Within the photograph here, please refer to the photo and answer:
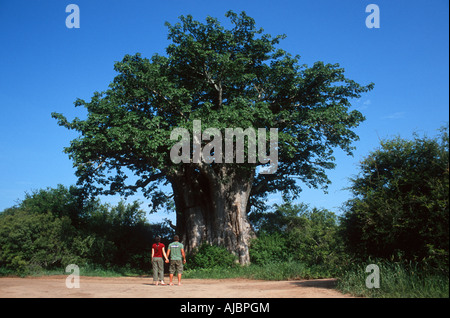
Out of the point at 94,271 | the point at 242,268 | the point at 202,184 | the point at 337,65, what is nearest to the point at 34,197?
the point at 94,271

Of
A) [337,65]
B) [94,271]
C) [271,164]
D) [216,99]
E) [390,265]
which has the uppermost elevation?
[337,65]

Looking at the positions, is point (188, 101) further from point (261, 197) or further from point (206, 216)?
point (261, 197)

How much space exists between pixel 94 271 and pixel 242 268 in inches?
293

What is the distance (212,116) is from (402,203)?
871 centimetres

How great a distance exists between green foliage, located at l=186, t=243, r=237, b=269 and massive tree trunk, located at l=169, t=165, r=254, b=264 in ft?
2.15

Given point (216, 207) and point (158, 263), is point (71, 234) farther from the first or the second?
point (158, 263)

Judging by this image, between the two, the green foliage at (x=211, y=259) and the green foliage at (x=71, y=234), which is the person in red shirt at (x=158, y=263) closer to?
the green foliage at (x=211, y=259)

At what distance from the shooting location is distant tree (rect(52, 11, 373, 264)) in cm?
1538

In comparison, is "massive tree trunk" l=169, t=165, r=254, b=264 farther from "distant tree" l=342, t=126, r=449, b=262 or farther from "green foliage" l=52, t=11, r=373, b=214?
"distant tree" l=342, t=126, r=449, b=262

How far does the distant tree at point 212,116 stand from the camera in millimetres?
15375

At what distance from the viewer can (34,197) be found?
22016mm

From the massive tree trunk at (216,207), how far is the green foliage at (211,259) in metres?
0.65

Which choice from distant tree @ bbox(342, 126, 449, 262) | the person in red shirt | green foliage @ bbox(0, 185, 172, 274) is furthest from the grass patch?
green foliage @ bbox(0, 185, 172, 274)

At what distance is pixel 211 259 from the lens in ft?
54.1
